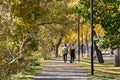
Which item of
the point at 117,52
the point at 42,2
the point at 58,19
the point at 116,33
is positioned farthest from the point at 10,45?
the point at 58,19

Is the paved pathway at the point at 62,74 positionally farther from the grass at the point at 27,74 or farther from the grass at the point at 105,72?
the grass at the point at 105,72

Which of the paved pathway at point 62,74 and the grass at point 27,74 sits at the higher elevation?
the grass at point 27,74

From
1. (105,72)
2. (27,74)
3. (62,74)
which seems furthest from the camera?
(105,72)

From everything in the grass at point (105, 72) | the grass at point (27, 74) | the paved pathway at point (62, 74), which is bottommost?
the grass at point (105, 72)

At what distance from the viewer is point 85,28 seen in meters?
66.4

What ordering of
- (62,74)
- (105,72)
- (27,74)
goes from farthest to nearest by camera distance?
(105,72) < (62,74) < (27,74)

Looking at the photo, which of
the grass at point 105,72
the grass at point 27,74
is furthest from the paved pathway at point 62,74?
the grass at point 105,72

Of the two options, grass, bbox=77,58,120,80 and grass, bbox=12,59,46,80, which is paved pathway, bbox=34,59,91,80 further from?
grass, bbox=77,58,120,80

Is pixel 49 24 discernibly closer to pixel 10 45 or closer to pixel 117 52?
pixel 117 52

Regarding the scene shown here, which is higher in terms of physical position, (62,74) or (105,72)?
(62,74)

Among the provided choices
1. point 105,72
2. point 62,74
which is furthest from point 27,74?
point 105,72

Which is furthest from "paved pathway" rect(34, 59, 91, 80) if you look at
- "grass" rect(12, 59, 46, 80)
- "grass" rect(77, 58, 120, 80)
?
"grass" rect(77, 58, 120, 80)

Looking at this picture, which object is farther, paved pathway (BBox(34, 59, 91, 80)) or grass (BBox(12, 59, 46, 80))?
paved pathway (BBox(34, 59, 91, 80))

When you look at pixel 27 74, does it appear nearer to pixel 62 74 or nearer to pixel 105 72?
pixel 62 74
